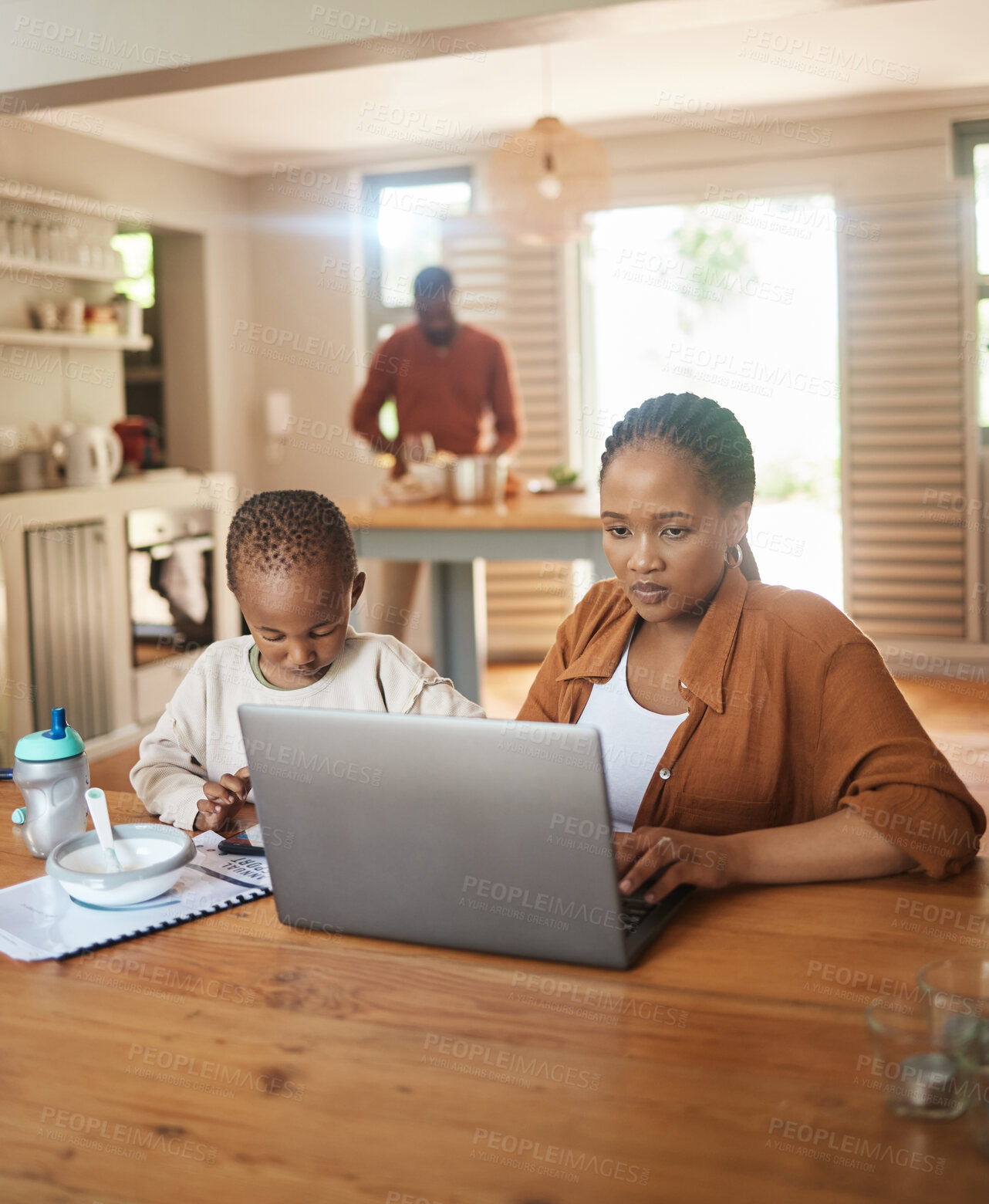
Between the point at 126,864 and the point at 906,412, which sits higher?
the point at 906,412

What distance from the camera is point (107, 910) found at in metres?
1.08

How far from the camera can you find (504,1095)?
0.75 m

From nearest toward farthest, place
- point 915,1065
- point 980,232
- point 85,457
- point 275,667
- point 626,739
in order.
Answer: point 915,1065 < point 626,739 < point 275,667 < point 85,457 < point 980,232

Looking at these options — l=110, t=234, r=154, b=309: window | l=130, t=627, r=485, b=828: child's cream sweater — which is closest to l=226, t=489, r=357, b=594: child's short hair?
l=130, t=627, r=485, b=828: child's cream sweater

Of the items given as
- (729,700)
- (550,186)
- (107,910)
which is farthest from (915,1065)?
(550,186)

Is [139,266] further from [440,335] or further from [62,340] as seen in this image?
[440,335]

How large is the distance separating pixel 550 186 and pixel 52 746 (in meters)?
2.92

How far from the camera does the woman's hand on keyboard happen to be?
102 cm

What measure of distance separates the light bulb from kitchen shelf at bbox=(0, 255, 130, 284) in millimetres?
1820

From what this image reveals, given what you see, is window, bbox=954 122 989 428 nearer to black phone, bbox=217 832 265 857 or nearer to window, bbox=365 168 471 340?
window, bbox=365 168 471 340

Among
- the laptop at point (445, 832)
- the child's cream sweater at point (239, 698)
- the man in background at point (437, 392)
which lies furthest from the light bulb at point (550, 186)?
the laptop at point (445, 832)

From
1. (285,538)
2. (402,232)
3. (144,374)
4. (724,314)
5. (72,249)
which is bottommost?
(285,538)

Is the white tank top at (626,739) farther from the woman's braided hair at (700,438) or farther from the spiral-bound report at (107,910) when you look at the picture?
the spiral-bound report at (107,910)

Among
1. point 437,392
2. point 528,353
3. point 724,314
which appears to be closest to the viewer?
point 437,392
